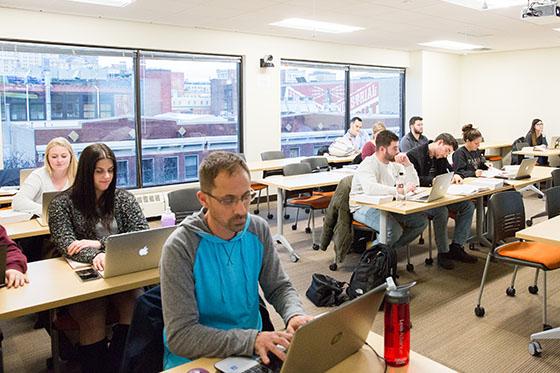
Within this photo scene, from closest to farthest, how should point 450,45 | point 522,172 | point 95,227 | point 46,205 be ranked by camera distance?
point 95,227, point 46,205, point 522,172, point 450,45

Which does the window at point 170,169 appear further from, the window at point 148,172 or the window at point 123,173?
the window at point 123,173

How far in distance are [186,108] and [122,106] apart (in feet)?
3.24

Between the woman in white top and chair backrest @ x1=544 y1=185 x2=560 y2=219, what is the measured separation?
3472mm

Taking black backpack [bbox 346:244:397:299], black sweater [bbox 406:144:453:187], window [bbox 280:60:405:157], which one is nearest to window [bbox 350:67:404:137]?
window [bbox 280:60:405:157]

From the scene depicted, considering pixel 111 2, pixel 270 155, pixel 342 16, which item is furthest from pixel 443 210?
pixel 111 2

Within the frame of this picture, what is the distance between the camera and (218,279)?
1.60 metres

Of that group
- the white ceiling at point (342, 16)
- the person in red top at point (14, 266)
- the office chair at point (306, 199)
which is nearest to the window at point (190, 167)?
the white ceiling at point (342, 16)

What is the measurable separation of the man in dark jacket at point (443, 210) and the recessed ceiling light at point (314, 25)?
256 centimetres

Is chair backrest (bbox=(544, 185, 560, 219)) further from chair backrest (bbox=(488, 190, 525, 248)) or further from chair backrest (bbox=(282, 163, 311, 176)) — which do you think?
chair backrest (bbox=(282, 163, 311, 176))

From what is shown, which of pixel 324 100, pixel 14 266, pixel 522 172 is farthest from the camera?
pixel 324 100

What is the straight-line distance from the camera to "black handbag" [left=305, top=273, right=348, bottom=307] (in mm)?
3742

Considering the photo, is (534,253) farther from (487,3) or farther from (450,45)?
(450,45)

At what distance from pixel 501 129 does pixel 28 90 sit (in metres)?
9.12

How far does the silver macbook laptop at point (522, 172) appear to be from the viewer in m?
5.21
